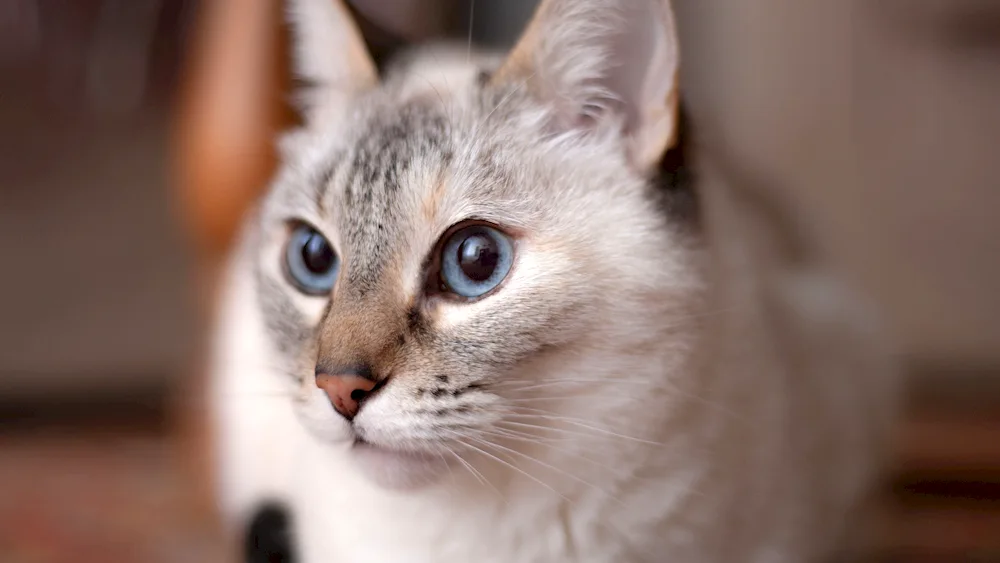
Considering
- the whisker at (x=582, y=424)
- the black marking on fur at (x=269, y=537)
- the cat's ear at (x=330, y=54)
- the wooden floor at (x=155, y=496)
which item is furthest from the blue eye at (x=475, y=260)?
the wooden floor at (x=155, y=496)

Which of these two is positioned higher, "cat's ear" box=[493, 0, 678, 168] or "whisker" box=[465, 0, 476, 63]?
"whisker" box=[465, 0, 476, 63]

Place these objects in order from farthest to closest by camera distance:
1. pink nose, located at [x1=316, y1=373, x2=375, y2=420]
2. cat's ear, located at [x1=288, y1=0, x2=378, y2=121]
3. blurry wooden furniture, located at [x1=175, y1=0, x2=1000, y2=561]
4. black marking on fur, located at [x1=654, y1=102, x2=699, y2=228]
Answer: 1. blurry wooden furniture, located at [x1=175, y1=0, x2=1000, y2=561]
2. cat's ear, located at [x1=288, y1=0, x2=378, y2=121]
3. black marking on fur, located at [x1=654, y1=102, x2=699, y2=228]
4. pink nose, located at [x1=316, y1=373, x2=375, y2=420]

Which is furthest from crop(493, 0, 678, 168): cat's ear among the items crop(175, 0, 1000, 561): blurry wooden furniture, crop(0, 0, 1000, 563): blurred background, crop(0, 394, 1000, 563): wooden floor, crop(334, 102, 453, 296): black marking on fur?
crop(0, 394, 1000, 563): wooden floor

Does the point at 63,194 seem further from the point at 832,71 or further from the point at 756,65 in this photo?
the point at 832,71

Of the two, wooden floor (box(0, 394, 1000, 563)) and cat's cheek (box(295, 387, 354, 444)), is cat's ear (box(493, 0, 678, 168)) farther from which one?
wooden floor (box(0, 394, 1000, 563))

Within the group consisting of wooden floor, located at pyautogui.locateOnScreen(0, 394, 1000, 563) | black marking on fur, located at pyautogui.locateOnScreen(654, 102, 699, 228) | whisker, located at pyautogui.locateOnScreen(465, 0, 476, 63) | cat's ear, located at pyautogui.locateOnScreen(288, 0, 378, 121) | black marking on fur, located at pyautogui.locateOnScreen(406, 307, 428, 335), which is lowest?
wooden floor, located at pyautogui.locateOnScreen(0, 394, 1000, 563)

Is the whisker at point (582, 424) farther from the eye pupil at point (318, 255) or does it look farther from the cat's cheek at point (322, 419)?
the eye pupil at point (318, 255)

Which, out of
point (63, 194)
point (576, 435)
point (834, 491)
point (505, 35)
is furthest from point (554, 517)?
point (63, 194)
